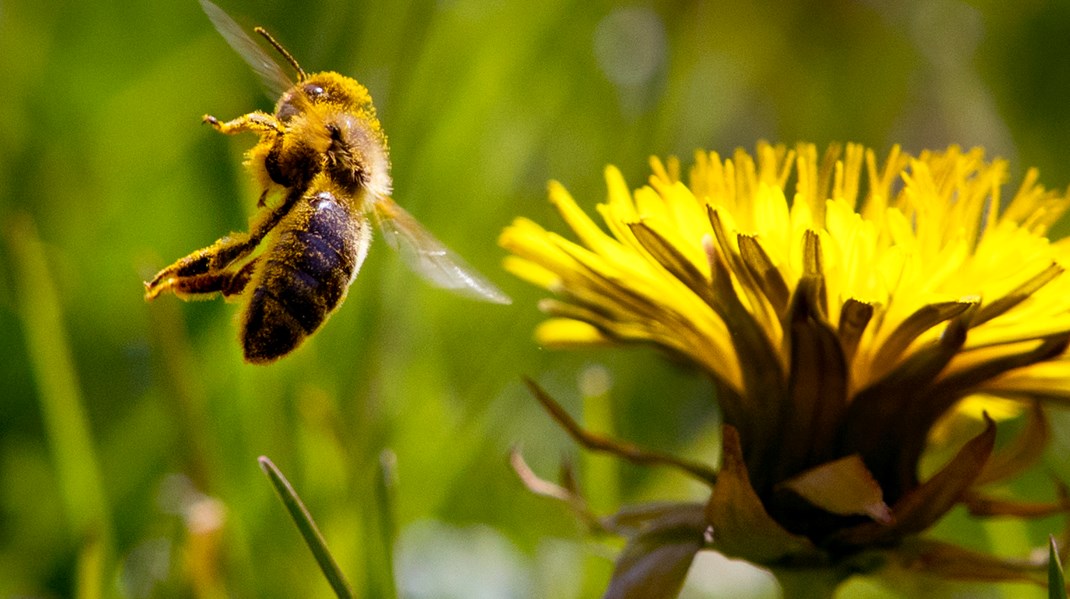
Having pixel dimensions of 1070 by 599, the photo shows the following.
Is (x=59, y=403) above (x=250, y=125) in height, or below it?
below

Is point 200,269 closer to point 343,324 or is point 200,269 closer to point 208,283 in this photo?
point 208,283

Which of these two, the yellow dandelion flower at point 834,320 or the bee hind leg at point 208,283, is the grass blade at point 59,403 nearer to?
the bee hind leg at point 208,283

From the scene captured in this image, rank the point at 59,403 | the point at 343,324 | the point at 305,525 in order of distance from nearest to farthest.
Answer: the point at 305,525 → the point at 59,403 → the point at 343,324

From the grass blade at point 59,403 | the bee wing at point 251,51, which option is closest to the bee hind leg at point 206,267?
the bee wing at point 251,51

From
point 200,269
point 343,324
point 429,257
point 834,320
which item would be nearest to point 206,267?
point 200,269

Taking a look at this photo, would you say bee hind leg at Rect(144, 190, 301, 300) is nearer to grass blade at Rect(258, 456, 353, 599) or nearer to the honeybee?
the honeybee

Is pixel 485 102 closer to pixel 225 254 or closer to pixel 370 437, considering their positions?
pixel 370 437

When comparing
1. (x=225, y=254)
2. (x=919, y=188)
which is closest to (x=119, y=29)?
(x=225, y=254)
